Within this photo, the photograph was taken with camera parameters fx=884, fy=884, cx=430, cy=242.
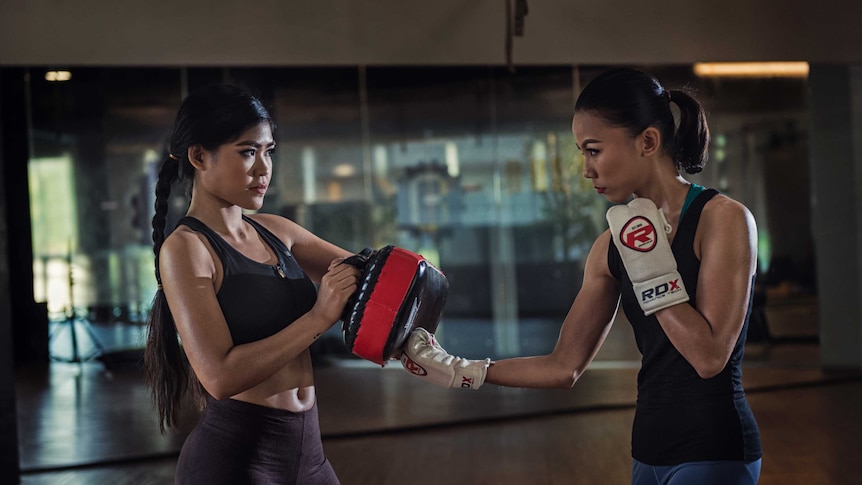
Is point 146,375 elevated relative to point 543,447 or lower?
elevated

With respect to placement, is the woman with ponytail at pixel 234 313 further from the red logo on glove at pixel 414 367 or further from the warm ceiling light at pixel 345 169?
the warm ceiling light at pixel 345 169

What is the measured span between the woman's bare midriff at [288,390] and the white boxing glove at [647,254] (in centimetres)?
62

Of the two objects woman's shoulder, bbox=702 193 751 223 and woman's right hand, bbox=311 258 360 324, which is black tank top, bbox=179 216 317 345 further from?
woman's shoulder, bbox=702 193 751 223

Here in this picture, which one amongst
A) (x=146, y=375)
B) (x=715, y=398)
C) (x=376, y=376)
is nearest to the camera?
(x=715, y=398)

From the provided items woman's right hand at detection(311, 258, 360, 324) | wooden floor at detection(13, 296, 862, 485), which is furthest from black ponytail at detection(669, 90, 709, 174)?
wooden floor at detection(13, 296, 862, 485)

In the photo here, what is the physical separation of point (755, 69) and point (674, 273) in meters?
5.04

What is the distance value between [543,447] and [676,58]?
2.36 meters

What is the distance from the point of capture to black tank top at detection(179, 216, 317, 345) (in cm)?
152

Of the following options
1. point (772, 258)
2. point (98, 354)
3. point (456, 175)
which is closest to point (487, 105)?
point (456, 175)

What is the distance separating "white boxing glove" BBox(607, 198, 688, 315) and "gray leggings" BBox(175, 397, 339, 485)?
648 millimetres

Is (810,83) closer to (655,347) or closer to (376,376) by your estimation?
(376,376)

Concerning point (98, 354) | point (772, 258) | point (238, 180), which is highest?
point (238, 180)

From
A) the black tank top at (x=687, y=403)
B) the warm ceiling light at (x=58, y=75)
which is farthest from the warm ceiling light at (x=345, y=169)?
the black tank top at (x=687, y=403)

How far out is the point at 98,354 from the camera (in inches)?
201
